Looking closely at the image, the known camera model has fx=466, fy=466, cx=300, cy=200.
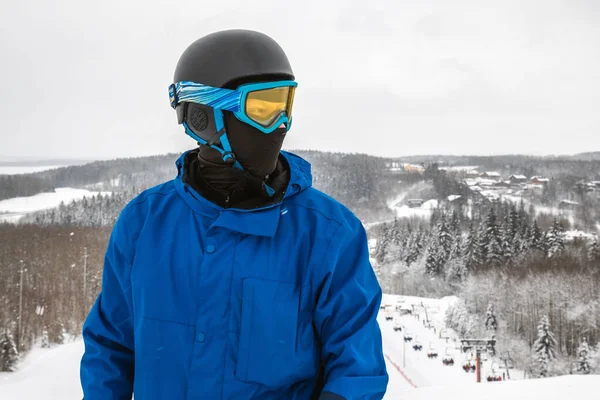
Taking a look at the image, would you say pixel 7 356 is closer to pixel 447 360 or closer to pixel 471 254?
pixel 447 360

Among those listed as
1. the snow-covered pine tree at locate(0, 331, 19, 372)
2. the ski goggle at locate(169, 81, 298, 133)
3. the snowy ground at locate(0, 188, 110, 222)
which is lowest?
the snow-covered pine tree at locate(0, 331, 19, 372)

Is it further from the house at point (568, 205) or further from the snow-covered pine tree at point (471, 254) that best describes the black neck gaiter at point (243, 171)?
the house at point (568, 205)

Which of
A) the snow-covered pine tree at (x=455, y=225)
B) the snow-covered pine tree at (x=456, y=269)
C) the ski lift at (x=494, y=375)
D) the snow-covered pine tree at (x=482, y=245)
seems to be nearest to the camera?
the ski lift at (x=494, y=375)

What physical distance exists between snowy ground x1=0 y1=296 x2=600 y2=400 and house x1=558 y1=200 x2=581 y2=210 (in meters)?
44.8

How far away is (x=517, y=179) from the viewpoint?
98.8 metres

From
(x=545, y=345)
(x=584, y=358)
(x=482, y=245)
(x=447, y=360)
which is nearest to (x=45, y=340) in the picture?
(x=447, y=360)

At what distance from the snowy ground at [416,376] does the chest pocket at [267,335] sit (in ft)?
12.8

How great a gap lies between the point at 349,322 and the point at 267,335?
206 mm

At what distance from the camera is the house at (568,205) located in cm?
8762

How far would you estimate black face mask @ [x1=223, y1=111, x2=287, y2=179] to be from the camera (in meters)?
1.32

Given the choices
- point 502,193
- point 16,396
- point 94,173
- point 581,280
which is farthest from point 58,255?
point 502,193

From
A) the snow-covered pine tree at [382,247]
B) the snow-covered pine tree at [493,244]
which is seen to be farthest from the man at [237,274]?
the snow-covered pine tree at [382,247]

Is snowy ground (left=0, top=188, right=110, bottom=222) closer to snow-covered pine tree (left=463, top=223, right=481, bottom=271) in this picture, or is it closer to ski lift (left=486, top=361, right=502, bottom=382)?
snow-covered pine tree (left=463, top=223, right=481, bottom=271)

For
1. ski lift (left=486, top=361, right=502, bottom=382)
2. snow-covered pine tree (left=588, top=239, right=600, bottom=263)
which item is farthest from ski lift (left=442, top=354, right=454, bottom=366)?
snow-covered pine tree (left=588, top=239, right=600, bottom=263)
